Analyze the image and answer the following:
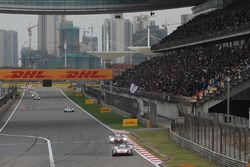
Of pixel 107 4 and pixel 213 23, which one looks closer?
pixel 213 23

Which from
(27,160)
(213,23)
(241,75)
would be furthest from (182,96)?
(27,160)

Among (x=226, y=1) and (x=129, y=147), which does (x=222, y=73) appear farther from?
(x=226, y=1)

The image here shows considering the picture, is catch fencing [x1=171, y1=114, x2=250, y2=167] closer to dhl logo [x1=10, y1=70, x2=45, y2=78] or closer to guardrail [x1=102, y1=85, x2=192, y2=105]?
guardrail [x1=102, y1=85, x2=192, y2=105]

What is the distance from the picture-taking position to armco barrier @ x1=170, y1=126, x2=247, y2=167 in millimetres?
32688

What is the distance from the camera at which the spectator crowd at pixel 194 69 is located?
64062 millimetres

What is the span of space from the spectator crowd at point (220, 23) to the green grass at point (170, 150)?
14759 millimetres

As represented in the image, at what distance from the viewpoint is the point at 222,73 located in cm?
6366

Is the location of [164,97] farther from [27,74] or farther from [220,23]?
[27,74]

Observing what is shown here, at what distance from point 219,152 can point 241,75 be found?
21.5 m

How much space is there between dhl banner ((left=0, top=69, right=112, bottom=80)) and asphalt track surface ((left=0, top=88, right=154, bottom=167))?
2410 centimetres

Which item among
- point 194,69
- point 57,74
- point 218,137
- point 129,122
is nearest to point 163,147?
point 218,137

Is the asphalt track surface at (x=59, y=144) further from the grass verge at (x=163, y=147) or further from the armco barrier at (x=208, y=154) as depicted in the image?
the armco barrier at (x=208, y=154)

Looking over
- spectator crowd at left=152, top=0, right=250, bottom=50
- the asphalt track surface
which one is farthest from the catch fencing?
spectator crowd at left=152, top=0, right=250, bottom=50

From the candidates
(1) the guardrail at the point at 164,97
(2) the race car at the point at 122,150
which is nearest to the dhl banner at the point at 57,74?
(1) the guardrail at the point at 164,97
